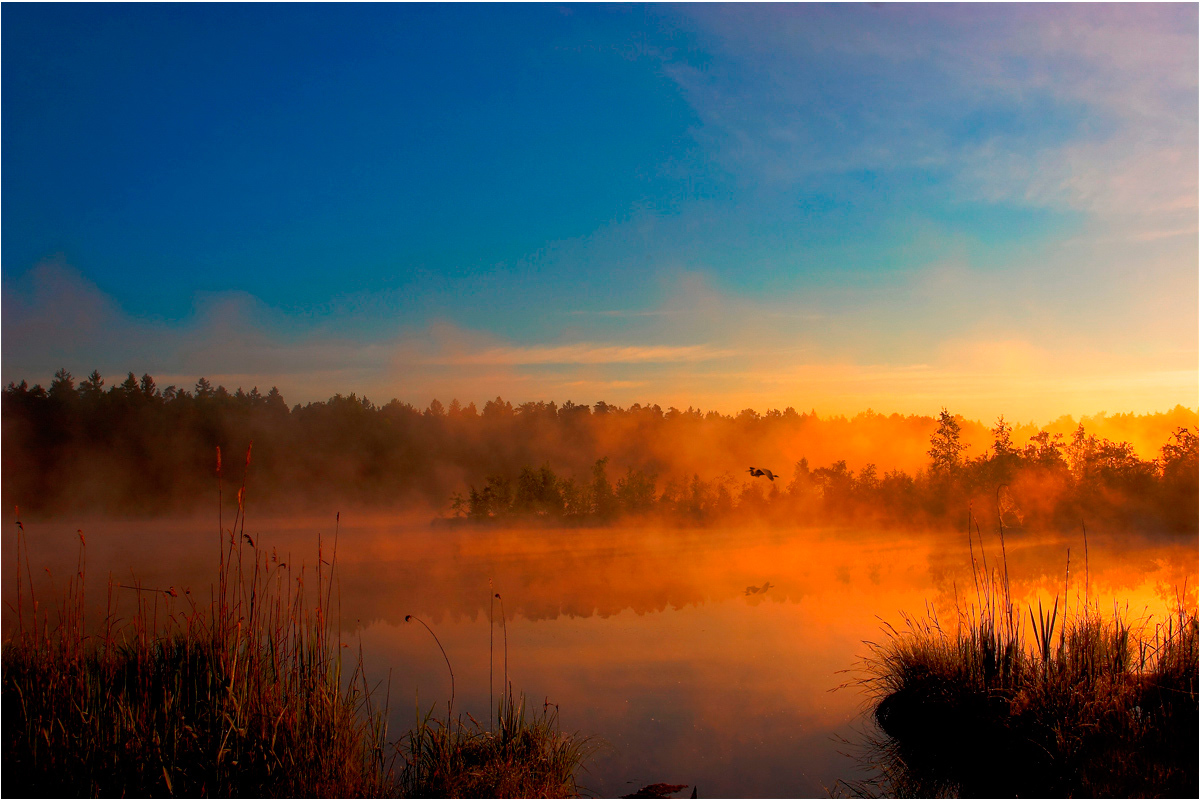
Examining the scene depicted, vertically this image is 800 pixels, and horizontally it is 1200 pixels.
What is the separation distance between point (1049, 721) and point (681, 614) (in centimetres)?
537

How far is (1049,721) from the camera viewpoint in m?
4.04

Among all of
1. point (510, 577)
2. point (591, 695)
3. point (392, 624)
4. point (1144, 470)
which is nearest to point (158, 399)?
point (510, 577)

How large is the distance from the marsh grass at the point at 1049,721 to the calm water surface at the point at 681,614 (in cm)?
46

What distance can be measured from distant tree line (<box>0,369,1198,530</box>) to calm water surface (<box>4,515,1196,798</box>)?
5.78 ft

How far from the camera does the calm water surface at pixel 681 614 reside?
4.75m

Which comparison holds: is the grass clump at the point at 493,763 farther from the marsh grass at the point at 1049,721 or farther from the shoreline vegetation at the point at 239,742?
the marsh grass at the point at 1049,721

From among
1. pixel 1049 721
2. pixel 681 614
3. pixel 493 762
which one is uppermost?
pixel 1049 721

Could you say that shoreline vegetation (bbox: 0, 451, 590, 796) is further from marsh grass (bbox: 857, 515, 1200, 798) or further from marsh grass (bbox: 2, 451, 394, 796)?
marsh grass (bbox: 857, 515, 1200, 798)

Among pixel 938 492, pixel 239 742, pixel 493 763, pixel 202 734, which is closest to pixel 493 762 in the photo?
pixel 493 763

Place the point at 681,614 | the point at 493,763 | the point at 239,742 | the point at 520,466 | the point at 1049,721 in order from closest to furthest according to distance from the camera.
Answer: the point at 239,742 < the point at 493,763 < the point at 1049,721 < the point at 681,614 < the point at 520,466

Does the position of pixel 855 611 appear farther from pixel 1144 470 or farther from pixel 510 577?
pixel 1144 470

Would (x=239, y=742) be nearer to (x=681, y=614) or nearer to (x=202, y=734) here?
(x=202, y=734)

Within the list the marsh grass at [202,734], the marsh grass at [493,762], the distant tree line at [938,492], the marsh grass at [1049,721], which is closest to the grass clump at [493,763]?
the marsh grass at [493,762]

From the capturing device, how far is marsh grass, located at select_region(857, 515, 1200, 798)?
3.63 metres
